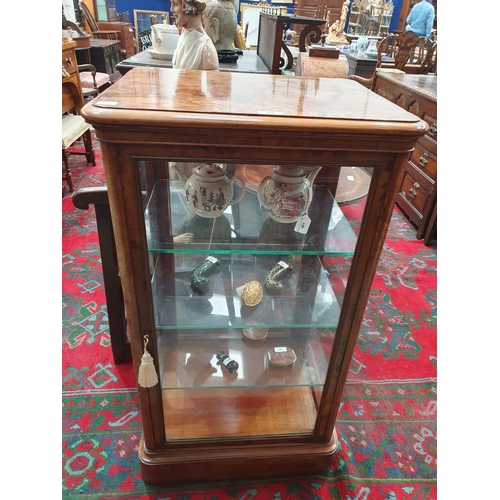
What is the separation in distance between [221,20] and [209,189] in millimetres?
988

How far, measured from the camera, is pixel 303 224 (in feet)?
3.16

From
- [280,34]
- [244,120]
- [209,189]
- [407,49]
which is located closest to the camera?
[244,120]

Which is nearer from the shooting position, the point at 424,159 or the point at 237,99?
the point at 237,99

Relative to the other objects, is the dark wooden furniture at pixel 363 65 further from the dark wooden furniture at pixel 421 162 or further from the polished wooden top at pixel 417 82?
the dark wooden furniture at pixel 421 162

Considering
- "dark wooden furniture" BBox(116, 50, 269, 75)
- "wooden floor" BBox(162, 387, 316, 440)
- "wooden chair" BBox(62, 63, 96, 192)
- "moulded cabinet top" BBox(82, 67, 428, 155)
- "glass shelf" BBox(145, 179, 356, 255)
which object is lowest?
"wooden floor" BBox(162, 387, 316, 440)

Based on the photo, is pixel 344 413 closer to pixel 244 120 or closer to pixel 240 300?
pixel 240 300

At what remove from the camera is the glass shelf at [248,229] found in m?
0.90

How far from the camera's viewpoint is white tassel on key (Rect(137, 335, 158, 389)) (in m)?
0.86

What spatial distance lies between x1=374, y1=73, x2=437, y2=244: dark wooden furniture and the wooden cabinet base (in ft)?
5.89

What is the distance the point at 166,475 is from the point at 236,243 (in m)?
0.76

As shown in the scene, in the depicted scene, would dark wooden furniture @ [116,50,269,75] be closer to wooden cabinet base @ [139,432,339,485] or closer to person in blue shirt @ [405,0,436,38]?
wooden cabinet base @ [139,432,339,485]

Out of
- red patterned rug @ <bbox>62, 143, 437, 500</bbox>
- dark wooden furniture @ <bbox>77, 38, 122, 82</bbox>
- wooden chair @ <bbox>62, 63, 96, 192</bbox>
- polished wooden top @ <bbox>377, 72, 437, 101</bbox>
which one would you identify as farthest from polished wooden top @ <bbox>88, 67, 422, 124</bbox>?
dark wooden furniture @ <bbox>77, 38, 122, 82</bbox>

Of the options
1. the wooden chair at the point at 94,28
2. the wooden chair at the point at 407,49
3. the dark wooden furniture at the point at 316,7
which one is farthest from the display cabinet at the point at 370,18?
the wooden chair at the point at 407,49

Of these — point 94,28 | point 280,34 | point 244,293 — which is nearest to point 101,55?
point 94,28
